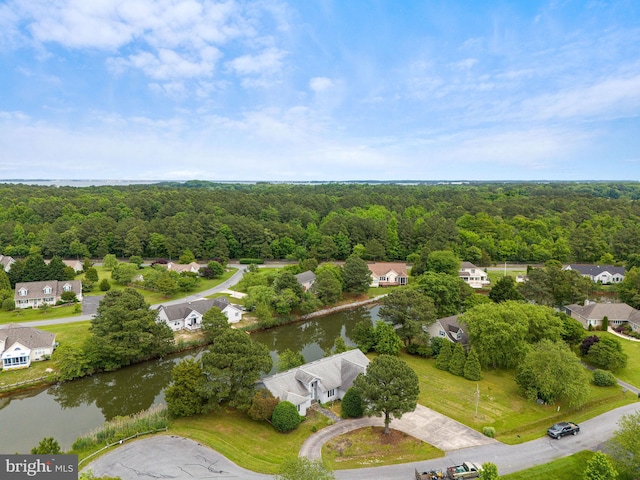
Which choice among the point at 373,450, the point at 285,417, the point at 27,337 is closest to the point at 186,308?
the point at 27,337

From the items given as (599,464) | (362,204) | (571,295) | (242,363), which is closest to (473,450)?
(599,464)

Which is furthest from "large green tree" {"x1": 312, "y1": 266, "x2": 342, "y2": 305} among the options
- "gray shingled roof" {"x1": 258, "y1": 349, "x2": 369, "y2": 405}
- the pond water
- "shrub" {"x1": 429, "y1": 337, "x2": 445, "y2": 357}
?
"gray shingled roof" {"x1": 258, "y1": 349, "x2": 369, "y2": 405}

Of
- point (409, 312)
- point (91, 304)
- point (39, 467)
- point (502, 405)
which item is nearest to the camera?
point (39, 467)

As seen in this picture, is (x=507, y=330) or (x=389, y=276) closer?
(x=507, y=330)

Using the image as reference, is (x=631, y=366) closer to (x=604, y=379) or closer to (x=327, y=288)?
(x=604, y=379)

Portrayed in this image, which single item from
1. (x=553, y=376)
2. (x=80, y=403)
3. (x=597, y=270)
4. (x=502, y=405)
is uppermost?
(x=553, y=376)

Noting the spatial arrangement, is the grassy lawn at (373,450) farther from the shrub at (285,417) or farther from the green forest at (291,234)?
the green forest at (291,234)

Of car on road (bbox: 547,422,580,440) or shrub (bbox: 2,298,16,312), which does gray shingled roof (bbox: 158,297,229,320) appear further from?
car on road (bbox: 547,422,580,440)
